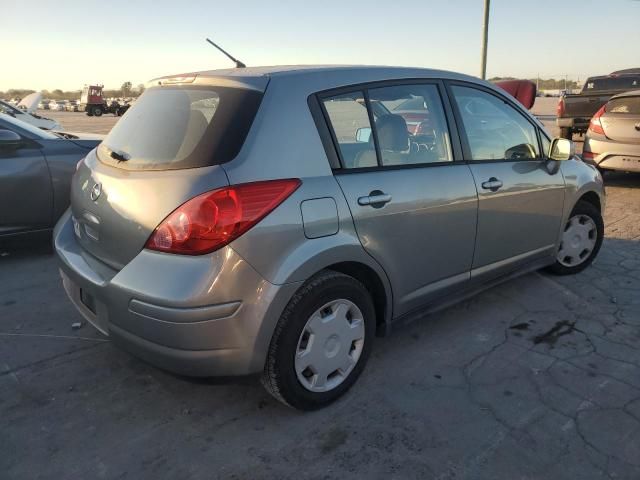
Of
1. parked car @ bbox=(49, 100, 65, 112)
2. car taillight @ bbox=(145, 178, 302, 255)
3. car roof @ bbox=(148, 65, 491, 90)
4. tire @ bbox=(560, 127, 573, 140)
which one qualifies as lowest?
parked car @ bbox=(49, 100, 65, 112)

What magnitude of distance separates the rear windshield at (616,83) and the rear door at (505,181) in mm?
10316

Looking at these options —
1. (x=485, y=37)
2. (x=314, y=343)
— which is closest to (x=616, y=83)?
(x=485, y=37)

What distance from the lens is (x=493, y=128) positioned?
354 cm

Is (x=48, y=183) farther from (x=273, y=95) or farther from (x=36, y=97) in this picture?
(x=36, y=97)

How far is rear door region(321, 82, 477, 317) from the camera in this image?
266cm

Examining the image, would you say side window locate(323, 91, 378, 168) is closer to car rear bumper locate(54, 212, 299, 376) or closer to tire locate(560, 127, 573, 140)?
car rear bumper locate(54, 212, 299, 376)

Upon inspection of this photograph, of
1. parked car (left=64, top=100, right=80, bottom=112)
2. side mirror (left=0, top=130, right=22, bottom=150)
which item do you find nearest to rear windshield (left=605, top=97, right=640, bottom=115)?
side mirror (left=0, top=130, right=22, bottom=150)

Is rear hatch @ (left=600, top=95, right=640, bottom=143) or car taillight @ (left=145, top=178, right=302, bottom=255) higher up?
car taillight @ (left=145, top=178, right=302, bottom=255)

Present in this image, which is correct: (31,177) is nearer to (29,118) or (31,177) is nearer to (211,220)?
(211,220)

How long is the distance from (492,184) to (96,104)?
40.9 metres

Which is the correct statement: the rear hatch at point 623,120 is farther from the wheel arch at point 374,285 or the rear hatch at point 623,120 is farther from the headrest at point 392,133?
the wheel arch at point 374,285

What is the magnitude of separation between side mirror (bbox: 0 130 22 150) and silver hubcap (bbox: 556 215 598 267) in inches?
189

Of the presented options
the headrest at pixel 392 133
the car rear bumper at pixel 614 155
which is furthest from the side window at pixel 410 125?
the car rear bumper at pixel 614 155

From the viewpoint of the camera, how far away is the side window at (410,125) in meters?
2.88
